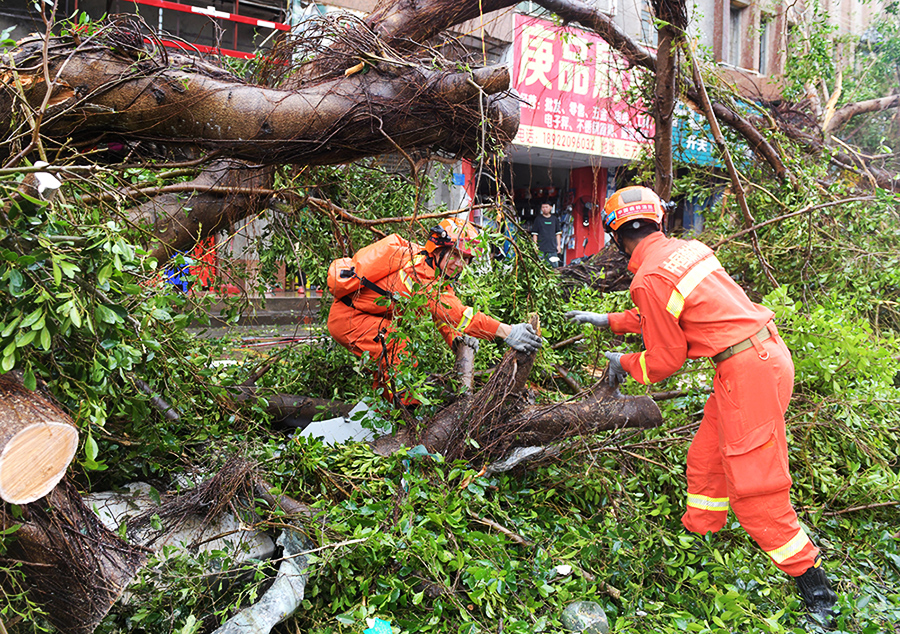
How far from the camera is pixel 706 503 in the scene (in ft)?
9.52

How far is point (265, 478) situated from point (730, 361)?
7.27 ft

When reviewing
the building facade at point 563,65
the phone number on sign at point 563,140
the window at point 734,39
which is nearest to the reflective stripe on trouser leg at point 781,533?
the building facade at point 563,65

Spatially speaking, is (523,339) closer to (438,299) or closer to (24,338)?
(438,299)

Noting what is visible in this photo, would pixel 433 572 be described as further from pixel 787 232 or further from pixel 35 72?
pixel 787 232

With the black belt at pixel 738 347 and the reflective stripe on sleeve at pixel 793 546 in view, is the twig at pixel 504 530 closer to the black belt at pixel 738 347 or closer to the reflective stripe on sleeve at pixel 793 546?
the reflective stripe on sleeve at pixel 793 546

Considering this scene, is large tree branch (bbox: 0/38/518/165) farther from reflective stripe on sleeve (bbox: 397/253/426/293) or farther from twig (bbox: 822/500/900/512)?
twig (bbox: 822/500/900/512)

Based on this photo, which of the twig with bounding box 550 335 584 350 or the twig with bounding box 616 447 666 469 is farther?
the twig with bounding box 550 335 584 350

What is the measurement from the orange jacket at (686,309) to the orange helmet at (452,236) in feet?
3.29

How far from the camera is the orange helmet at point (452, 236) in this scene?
11.2 feet

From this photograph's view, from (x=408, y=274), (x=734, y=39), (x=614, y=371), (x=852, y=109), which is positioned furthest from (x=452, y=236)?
(x=734, y=39)

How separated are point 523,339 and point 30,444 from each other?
212cm

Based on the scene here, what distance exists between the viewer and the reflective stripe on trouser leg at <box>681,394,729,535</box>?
2893 mm

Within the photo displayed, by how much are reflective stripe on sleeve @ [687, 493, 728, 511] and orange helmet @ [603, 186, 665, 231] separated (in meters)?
1.33

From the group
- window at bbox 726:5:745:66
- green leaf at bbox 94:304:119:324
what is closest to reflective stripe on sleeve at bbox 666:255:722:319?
green leaf at bbox 94:304:119:324
